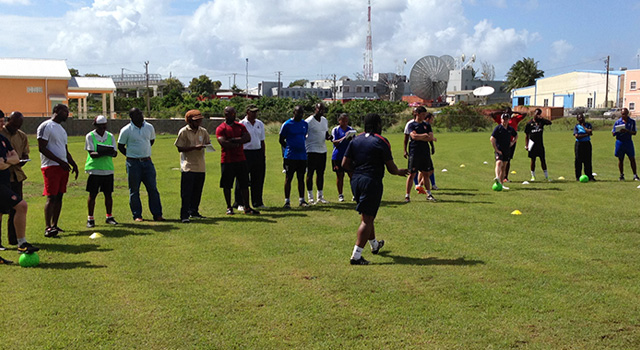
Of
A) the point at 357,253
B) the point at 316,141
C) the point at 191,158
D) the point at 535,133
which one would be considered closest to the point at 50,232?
the point at 191,158

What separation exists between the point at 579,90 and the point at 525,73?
24.3 metres

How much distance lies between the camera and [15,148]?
8.97 metres

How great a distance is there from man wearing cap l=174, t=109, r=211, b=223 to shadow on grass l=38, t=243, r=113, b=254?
7.26 ft

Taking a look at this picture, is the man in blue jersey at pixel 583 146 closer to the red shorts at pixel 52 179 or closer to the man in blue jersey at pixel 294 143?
the man in blue jersey at pixel 294 143

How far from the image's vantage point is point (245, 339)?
525cm

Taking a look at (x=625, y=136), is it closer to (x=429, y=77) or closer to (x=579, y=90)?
(x=579, y=90)

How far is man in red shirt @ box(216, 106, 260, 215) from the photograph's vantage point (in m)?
11.2

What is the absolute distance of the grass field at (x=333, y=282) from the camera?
532 cm

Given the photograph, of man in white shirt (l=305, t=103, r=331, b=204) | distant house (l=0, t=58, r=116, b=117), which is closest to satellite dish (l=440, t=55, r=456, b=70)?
distant house (l=0, t=58, r=116, b=117)

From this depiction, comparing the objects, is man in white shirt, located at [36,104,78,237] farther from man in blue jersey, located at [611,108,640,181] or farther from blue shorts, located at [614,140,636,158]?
blue shorts, located at [614,140,636,158]

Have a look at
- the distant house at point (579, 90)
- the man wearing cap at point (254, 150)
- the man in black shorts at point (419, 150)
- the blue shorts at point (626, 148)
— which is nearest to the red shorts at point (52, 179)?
the man wearing cap at point (254, 150)

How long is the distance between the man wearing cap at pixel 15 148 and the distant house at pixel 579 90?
84181 mm

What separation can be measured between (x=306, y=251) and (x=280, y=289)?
6.14ft

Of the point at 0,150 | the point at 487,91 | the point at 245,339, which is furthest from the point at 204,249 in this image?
the point at 487,91
